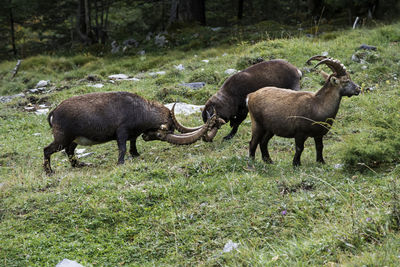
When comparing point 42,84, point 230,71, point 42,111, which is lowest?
point 42,84

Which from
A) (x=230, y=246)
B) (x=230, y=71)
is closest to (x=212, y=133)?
(x=230, y=246)

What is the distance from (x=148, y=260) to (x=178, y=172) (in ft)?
7.15

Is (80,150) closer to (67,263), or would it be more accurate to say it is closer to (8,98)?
(67,263)

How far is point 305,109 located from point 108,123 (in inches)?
157

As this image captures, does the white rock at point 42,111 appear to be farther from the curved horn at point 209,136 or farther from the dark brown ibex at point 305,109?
the dark brown ibex at point 305,109

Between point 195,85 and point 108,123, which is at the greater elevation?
point 108,123

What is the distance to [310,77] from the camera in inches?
520

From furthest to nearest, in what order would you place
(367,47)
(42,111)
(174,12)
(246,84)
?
(174,12)
(367,47)
(42,111)
(246,84)

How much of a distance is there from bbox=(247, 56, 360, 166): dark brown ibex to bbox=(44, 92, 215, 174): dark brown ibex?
1.66 metres

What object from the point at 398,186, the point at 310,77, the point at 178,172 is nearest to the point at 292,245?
the point at 398,186

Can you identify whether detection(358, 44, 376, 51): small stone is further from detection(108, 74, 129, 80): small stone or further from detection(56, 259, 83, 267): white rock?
detection(56, 259, 83, 267): white rock

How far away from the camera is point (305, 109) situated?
25.3 ft

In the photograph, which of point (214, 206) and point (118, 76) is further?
point (118, 76)

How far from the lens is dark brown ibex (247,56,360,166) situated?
7.59m
